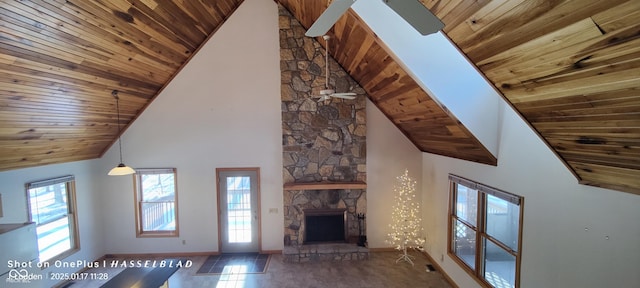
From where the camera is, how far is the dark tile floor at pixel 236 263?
498cm

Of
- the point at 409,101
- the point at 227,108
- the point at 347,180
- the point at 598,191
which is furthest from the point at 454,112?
the point at 227,108

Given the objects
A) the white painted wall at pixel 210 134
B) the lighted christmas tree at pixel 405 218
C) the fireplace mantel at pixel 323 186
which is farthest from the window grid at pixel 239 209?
the lighted christmas tree at pixel 405 218

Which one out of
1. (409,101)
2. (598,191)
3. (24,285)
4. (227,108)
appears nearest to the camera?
(598,191)

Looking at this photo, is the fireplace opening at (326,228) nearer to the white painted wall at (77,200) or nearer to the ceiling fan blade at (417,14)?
the white painted wall at (77,200)

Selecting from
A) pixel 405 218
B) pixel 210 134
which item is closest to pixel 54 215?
pixel 210 134

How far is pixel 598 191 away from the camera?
2115 mm

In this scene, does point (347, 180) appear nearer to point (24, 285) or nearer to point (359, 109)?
point (359, 109)

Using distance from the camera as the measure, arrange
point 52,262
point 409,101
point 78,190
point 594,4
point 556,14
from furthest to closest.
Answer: point 78,190 < point 52,262 < point 409,101 < point 556,14 < point 594,4

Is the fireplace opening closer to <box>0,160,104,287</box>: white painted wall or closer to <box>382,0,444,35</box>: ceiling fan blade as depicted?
<box>0,160,104,287</box>: white painted wall

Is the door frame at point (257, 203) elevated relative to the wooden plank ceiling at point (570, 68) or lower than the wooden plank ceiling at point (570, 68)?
lower

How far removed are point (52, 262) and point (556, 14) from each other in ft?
24.3

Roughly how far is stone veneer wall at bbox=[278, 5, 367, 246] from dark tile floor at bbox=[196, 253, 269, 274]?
704mm

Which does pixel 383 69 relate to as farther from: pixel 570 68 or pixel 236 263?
pixel 236 263

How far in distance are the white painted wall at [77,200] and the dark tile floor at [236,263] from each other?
2.42m
